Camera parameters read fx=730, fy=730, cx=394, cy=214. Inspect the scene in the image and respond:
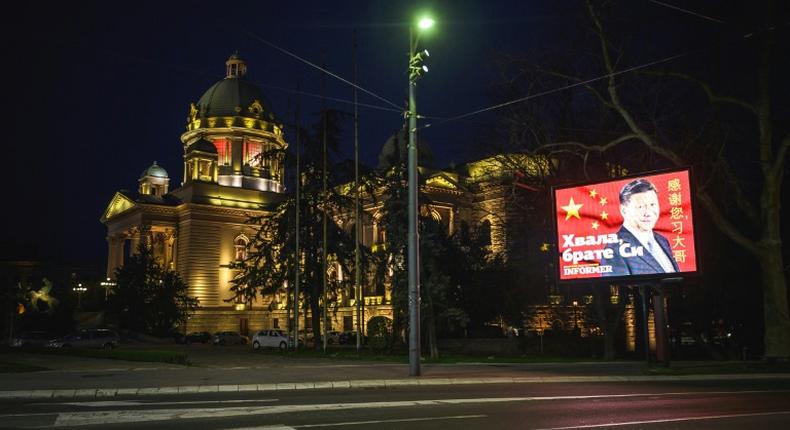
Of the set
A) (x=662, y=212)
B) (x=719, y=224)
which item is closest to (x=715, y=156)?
(x=719, y=224)

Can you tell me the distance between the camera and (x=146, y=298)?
70.6 metres

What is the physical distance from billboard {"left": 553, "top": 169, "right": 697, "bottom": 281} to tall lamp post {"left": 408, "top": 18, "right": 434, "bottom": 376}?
23.1ft

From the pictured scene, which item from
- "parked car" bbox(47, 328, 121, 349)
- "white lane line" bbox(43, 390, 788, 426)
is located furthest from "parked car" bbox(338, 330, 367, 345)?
"white lane line" bbox(43, 390, 788, 426)

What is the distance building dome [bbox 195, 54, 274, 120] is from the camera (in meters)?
99.2

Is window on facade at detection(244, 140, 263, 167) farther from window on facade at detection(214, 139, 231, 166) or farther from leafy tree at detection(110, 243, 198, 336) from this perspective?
leafy tree at detection(110, 243, 198, 336)

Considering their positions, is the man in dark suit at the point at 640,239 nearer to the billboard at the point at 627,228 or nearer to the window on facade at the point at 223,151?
the billboard at the point at 627,228

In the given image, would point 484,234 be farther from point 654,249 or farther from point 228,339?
point 228,339

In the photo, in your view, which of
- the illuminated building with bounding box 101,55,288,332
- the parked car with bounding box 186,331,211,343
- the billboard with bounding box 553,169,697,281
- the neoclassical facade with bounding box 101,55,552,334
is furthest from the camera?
the illuminated building with bounding box 101,55,288,332

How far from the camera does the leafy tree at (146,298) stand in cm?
6944

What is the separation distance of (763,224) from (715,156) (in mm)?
3253

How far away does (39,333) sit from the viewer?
57.2m

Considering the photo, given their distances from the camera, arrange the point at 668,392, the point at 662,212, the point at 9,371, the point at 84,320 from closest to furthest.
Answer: the point at 668,392
the point at 9,371
the point at 662,212
the point at 84,320

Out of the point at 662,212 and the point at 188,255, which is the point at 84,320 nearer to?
the point at 188,255

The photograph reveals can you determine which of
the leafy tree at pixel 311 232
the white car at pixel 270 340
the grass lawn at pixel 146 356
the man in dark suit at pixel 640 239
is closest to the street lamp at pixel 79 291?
the white car at pixel 270 340
